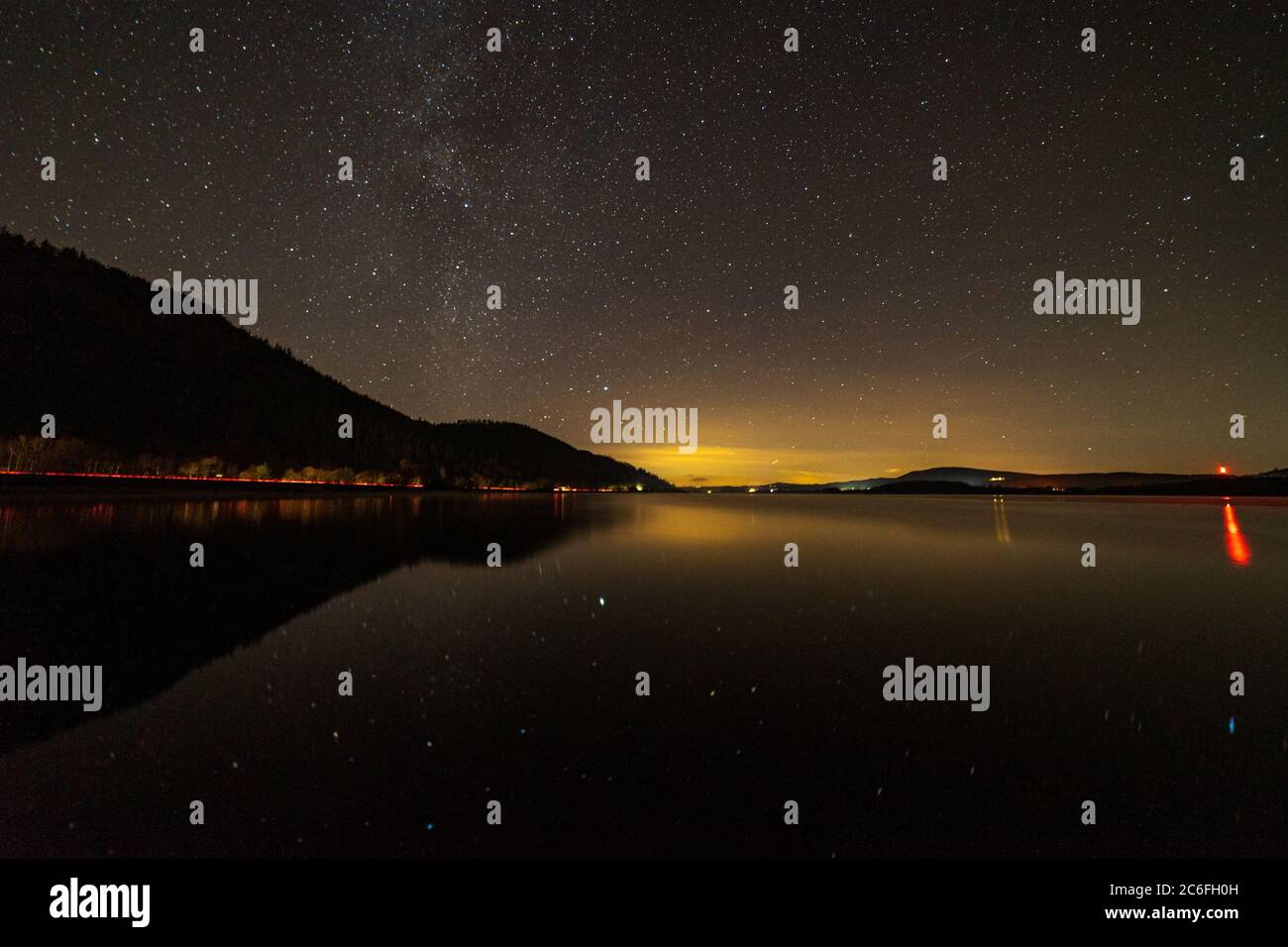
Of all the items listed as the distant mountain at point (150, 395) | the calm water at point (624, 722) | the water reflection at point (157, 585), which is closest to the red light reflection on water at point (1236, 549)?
the calm water at point (624, 722)

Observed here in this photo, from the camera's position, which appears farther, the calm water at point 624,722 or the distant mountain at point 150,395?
the distant mountain at point 150,395

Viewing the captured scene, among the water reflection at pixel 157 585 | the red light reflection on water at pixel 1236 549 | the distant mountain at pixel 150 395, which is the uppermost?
the distant mountain at pixel 150 395

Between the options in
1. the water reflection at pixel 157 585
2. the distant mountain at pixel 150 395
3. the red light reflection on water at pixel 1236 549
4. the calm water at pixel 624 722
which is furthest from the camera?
the distant mountain at pixel 150 395

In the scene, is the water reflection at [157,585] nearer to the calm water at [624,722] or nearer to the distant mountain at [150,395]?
the calm water at [624,722]

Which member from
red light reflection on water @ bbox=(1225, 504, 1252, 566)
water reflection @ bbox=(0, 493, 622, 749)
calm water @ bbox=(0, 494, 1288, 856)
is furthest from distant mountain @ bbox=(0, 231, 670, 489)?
red light reflection on water @ bbox=(1225, 504, 1252, 566)

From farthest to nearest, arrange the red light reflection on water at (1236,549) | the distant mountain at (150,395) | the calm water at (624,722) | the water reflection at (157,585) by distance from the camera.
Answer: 1. the distant mountain at (150,395)
2. the red light reflection on water at (1236,549)
3. the water reflection at (157,585)
4. the calm water at (624,722)
